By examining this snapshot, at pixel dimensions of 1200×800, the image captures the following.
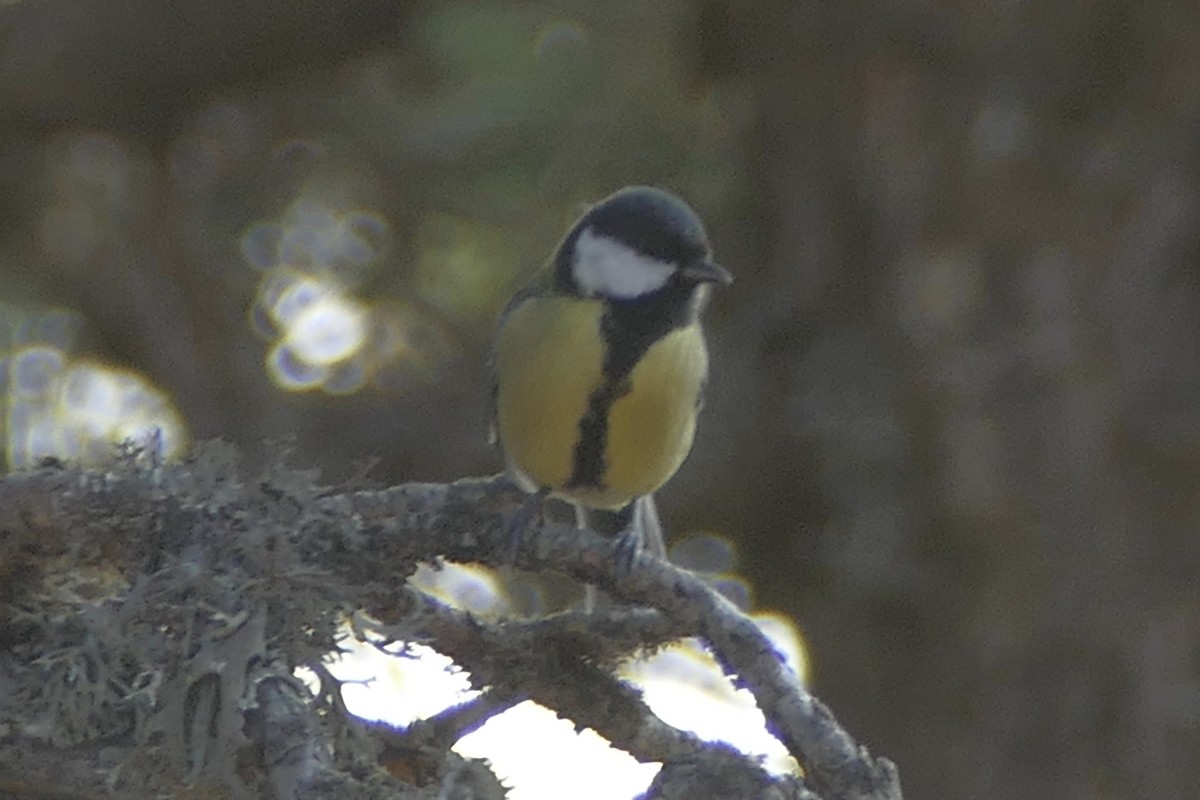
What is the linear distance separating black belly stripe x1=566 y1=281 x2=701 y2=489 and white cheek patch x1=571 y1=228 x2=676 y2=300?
1 cm

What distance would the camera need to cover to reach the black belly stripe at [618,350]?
4.57 ft

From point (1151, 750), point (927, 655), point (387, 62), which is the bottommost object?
point (1151, 750)

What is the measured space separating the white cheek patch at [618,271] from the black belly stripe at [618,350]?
11 millimetres

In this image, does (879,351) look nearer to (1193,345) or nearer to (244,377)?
(1193,345)

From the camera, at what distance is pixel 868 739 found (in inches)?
99.8

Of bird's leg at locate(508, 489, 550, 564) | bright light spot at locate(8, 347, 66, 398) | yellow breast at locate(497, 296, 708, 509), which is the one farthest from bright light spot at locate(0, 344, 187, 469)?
bird's leg at locate(508, 489, 550, 564)

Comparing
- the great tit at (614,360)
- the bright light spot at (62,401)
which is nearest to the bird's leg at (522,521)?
the great tit at (614,360)

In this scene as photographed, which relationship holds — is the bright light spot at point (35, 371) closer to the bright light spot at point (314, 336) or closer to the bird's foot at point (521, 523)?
the bright light spot at point (314, 336)

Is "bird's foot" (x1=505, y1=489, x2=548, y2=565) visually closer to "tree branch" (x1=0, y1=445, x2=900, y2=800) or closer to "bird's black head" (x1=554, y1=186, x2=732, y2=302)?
"tree branch" (x1=0, y1=445, x2=900, y2=800)

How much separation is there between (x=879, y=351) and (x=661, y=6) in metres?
0.68

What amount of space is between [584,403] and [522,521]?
44cm

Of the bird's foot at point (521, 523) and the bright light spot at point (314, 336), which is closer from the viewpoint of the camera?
the bird's foot at point (521, 523)

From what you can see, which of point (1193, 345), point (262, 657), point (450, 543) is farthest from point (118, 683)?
point (1193, 345)

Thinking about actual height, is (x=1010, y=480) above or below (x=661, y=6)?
below
